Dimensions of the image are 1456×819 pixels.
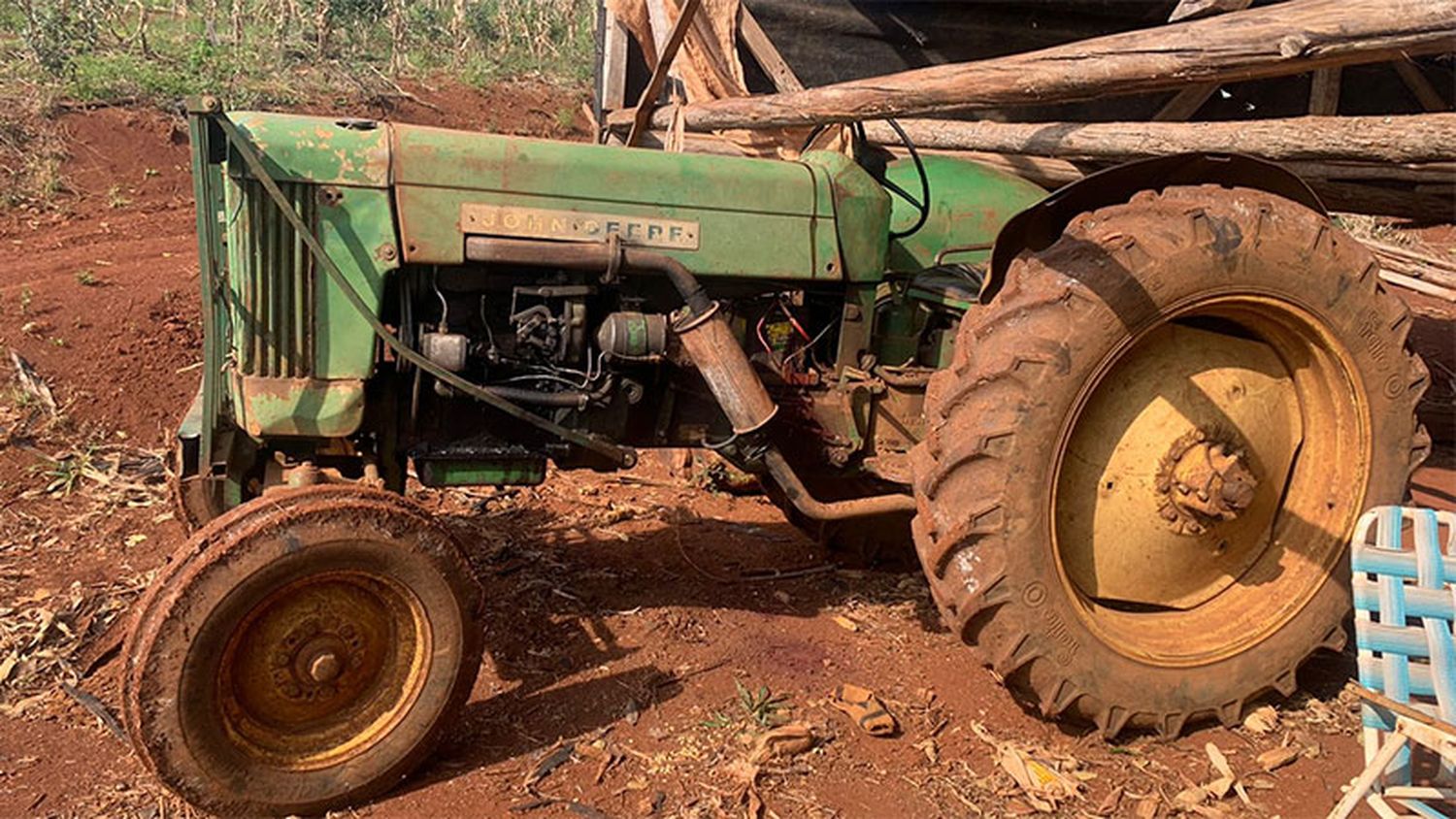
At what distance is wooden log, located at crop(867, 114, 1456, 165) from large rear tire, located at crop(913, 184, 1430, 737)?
Result: 62 cm

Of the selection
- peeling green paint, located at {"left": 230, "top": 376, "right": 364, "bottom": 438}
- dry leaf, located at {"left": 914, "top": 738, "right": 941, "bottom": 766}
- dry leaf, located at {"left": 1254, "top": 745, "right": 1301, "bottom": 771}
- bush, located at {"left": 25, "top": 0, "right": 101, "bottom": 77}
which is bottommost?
dry leaf, located at {"left": 914, "top": 738, "right": 941, "bottom": 766}

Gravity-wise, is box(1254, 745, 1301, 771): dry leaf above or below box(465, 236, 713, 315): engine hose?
below

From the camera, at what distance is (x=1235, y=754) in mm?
3396

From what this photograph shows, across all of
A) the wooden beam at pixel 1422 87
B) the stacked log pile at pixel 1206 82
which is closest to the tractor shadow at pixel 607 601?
the stacked log pile at pixel 1206 82

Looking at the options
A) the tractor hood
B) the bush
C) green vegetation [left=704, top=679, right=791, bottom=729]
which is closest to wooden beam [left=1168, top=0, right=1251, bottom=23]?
the tractor hood

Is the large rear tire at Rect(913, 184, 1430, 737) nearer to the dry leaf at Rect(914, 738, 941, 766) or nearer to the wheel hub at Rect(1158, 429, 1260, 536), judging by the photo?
the wheel hub at Rect(1158, 429, 1260, 536)

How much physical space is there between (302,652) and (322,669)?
72 millimetres

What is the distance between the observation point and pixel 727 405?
3416 mm

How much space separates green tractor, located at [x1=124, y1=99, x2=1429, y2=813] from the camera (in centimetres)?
287

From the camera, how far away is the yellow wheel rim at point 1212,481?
3.41 metres

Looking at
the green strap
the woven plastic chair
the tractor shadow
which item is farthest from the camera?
the tractor shadow

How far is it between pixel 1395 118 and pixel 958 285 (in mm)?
1578

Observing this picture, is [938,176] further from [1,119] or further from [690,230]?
[1,119]

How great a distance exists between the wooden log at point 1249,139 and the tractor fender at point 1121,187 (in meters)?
0.47
